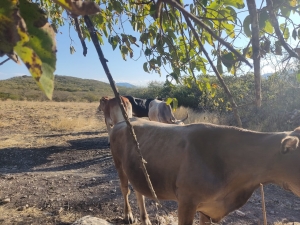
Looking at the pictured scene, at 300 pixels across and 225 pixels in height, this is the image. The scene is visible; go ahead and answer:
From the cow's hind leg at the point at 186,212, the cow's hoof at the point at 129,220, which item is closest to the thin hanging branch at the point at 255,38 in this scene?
the cow's hind leg at the point at 186,212

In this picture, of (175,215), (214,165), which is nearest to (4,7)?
(214,165)

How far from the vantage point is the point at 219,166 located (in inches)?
112

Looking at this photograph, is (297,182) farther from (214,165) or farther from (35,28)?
(35,28)

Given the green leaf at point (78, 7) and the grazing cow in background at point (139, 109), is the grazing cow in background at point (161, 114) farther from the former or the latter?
the green leaf at point (78, 7)

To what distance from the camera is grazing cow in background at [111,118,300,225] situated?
2680mm

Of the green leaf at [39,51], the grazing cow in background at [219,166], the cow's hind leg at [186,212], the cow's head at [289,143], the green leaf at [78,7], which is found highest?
the green leaf at [78,7]

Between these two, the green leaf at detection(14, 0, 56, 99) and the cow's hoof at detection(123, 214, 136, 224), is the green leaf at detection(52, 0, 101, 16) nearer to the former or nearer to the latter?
the green leaf at detection(14, 0, 56, 99)

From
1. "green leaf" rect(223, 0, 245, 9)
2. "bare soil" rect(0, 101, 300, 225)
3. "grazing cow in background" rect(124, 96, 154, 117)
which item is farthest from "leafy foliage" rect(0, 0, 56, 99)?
"grazing cow in background" rect(124, 96, 154, 117)

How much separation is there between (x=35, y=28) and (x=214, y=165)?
8.38 ft

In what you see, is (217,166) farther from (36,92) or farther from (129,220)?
(36,92)

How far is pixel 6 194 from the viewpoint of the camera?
17.4ft

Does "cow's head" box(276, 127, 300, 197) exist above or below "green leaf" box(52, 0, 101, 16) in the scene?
below

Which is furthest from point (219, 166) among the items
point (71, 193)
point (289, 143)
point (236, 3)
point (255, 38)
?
point (71, 193)

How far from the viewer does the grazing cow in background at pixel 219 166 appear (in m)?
2.68
